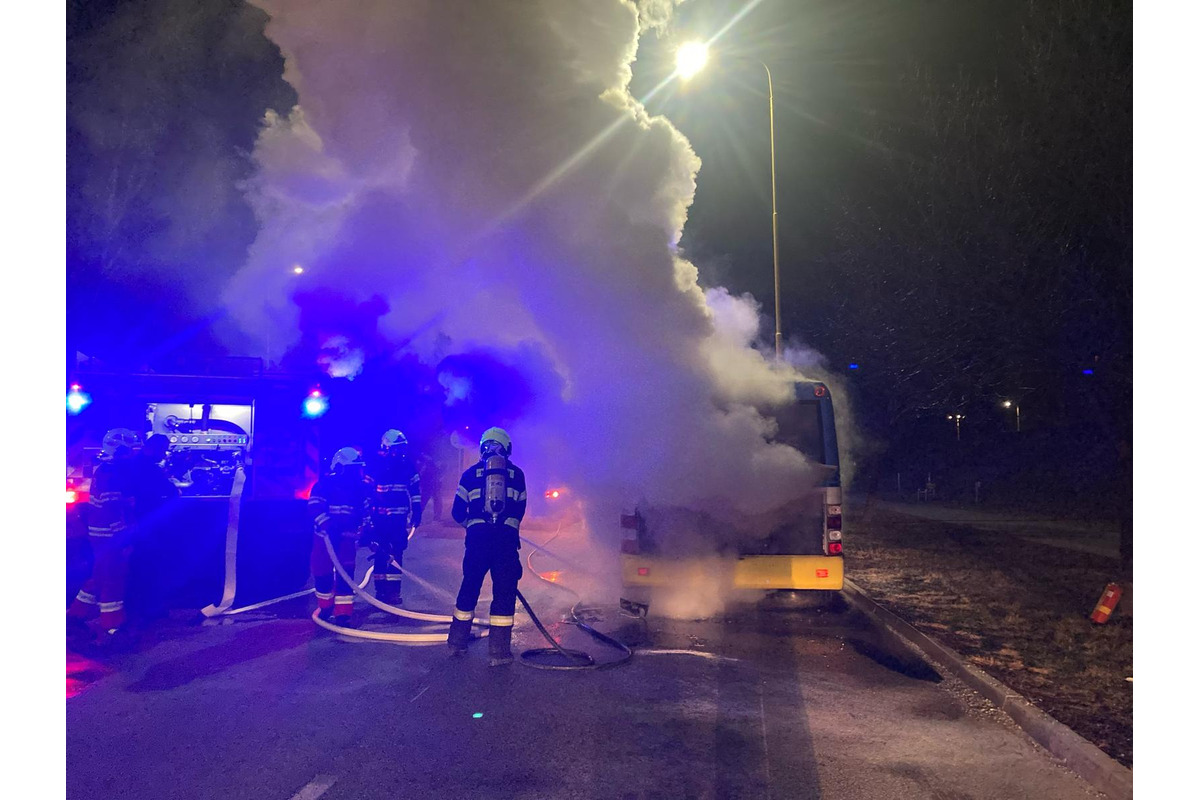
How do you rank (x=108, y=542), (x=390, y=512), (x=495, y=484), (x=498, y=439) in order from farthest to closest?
(x=390, y=512) → (x=498, y=439) → (x=108, y=542) → (x=495, y=484)

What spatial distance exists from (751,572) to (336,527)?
4.13 metres

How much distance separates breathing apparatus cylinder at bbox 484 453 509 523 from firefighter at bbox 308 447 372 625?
184cm

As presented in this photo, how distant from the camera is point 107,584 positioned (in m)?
6.66

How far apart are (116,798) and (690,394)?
18.1ft

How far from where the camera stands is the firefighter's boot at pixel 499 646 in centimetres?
607

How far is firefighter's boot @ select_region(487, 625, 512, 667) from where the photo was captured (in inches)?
239

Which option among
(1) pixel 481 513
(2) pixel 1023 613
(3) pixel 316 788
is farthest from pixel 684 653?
(2) pixel 1023 613

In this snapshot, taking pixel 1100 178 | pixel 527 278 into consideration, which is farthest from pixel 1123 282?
pixel 527 278

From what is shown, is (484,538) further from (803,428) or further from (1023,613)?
(1023,613)

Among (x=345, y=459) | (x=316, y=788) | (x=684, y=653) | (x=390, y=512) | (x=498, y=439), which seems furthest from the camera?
(x=390, y=512)

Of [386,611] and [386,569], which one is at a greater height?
[386,569]

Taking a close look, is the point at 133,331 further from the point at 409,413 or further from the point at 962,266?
the point at 962,266

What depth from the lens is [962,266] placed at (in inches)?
316

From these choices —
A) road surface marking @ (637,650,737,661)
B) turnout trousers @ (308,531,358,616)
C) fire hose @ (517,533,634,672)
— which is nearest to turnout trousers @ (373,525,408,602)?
turnout trousers @ (308,531,358,616)
